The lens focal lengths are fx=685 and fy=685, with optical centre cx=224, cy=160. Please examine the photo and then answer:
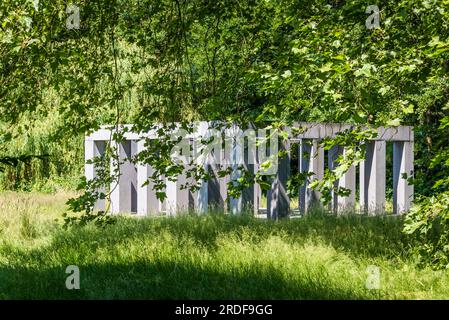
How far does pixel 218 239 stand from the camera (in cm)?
862

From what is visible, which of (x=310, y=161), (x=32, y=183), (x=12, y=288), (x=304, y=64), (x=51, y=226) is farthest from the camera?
(x=32, y=183)

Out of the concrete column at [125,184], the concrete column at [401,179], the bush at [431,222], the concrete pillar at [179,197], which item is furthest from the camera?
the concrete column at [125,184]

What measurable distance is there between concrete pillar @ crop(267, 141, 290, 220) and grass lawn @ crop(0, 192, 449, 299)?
0.54m

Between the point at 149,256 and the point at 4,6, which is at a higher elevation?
the point at 4,6

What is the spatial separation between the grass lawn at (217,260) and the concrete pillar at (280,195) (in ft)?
1.77

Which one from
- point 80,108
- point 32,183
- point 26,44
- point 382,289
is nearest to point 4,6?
point 26,44

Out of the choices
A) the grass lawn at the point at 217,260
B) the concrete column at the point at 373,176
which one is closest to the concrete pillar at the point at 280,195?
the grass lawn at the point at 217,260

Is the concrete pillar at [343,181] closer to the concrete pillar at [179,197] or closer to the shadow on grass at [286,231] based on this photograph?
the shadow on grass at [286,231]

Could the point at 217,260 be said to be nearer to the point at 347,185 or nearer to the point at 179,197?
the point at 179,197

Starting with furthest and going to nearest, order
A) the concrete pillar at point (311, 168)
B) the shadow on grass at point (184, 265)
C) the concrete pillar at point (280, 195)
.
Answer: the concrete pillar at point (311, 168), the concrete pillar at point (280, 195), the shadow on grass at point (184, 265)

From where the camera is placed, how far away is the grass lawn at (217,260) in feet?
22.1

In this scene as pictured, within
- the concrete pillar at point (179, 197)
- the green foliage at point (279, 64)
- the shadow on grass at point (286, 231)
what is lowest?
the shadow on grass at point (286, 231)
